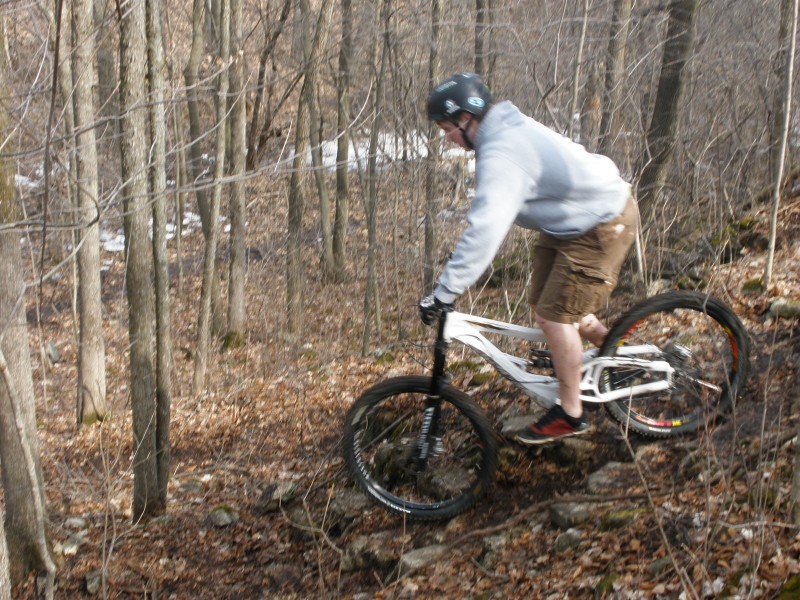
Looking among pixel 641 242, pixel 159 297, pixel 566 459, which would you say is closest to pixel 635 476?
pixel 566 459

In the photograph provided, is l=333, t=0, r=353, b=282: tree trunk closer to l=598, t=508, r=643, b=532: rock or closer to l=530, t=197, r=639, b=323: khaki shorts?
l=530, t=197, r=639, b=323: khaki shorts

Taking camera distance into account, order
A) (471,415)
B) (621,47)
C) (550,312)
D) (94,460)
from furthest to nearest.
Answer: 1. (621,47)
2. (94,460)
3. (471,415)
4. (550,312)

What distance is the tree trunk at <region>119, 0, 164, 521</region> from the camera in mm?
6367

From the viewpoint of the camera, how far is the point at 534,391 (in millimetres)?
4770

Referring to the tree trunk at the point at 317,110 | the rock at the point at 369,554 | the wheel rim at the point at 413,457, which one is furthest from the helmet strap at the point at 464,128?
the tree trunk at the point at 317,110

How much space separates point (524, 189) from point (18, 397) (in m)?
3.86

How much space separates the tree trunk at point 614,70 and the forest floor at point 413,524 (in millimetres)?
4155

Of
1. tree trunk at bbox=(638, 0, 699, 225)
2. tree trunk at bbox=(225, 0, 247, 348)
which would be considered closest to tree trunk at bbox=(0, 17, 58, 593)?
tree trunk at bbox=(638, 0, 699, 225)

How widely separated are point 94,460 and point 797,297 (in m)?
8.53

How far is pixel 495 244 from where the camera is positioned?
13.3 ft

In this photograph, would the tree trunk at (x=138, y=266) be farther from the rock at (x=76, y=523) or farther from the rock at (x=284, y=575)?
the rock at (x=284, y=575)

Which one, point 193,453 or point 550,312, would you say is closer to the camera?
point 550,312

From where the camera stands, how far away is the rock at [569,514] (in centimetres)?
444

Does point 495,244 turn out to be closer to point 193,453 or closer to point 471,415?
point 471,415
